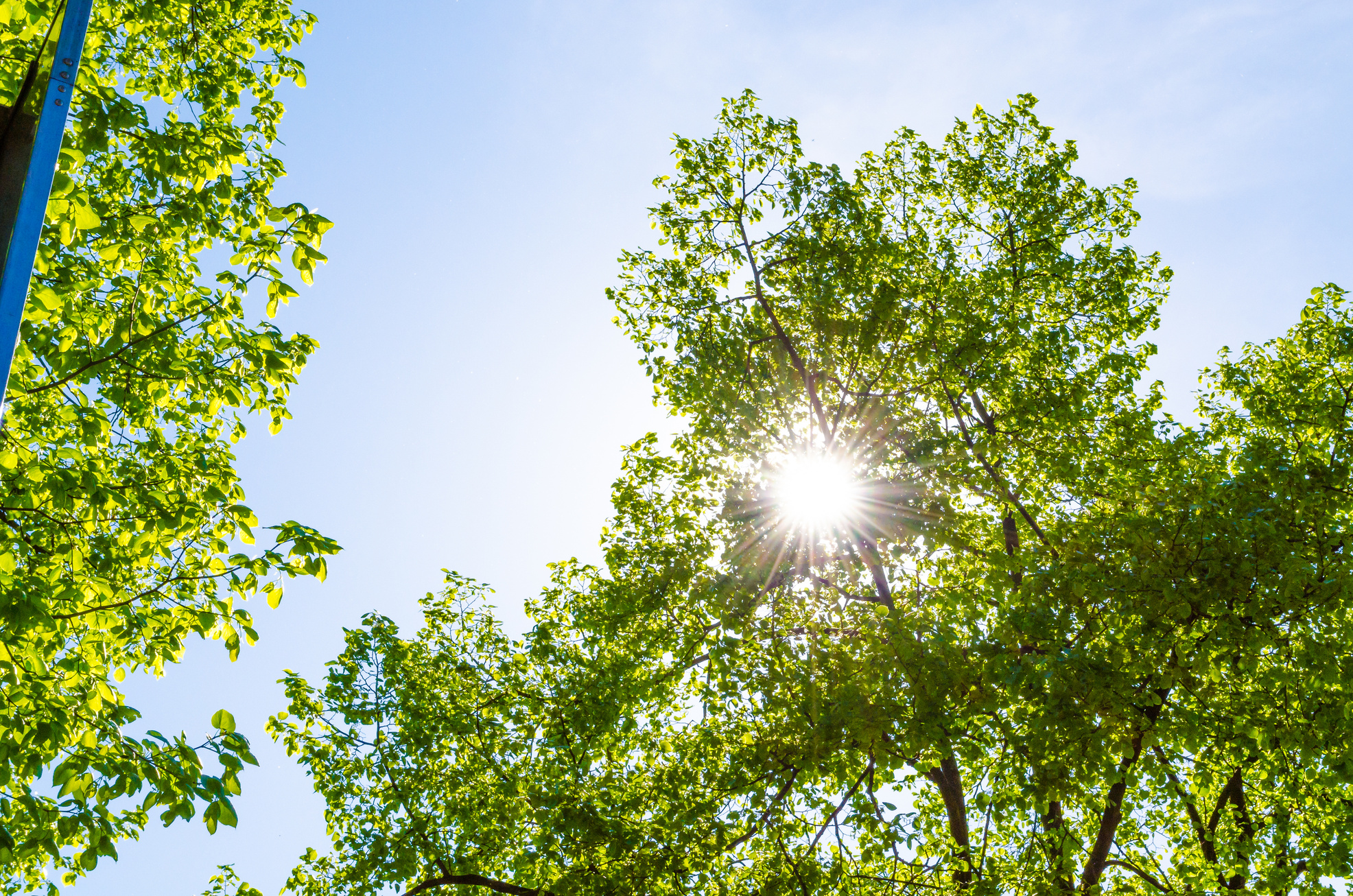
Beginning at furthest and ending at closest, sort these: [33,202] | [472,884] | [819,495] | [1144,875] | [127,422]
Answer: [819,495] < [1144,875] < [472,884] < [127,422] < [33,202]

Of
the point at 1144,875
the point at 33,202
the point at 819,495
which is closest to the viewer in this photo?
the point at 33,202

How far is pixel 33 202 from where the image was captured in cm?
242

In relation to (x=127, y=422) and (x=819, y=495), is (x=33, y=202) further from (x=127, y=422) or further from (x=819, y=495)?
(x=819, y=495)

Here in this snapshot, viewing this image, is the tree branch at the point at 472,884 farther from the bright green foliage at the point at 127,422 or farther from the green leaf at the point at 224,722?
the green leaf at the point at 224,722

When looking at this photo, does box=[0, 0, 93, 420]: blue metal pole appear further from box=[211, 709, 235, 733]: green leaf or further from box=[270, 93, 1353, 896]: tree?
box=[270, 93, 1353, 896]: tree

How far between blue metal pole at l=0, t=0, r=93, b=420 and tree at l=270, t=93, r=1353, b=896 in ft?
26.4

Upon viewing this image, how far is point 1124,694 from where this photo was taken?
8.17 m

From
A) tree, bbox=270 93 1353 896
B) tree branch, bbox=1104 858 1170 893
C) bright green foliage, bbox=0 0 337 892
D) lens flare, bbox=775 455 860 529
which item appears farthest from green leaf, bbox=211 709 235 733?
tree branch, bbox=1104 858 1170 893

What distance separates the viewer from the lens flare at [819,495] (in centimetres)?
1341

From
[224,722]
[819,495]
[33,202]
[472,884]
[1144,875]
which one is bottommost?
[224,722]

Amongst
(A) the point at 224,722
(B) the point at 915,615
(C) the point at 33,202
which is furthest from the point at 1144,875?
(C) the point at 33,202

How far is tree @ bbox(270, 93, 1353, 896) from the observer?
8594 mm

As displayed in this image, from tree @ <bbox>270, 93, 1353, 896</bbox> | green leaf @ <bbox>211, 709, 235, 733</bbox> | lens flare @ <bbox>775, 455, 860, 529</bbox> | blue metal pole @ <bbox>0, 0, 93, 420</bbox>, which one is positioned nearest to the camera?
blue metal pole @ <bbox>0, 0, 93, 420</bbox>

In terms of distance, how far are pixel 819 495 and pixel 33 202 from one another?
12.1 meters
